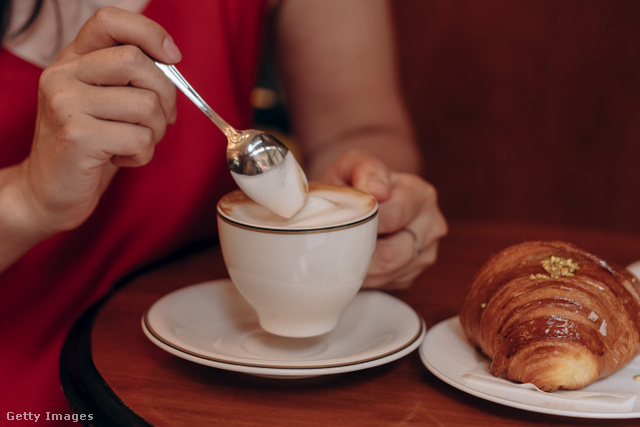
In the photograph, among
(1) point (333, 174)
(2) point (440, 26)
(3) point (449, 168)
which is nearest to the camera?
(1) point (333, 174)

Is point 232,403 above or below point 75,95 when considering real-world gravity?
below

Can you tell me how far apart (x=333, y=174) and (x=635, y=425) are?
1.65ft

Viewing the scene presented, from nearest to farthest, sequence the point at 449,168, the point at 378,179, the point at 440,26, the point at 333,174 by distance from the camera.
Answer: the point at 378,179, the point at 333,174, the point at 440,26, the point at 449,168

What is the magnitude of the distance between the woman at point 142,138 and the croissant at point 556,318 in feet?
0.67

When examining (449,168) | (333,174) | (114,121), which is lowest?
(449,168)

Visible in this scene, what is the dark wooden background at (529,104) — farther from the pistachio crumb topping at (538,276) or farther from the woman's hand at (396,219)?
the pistachio crumb topping at (538,276)

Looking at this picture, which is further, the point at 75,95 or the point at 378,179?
the point at 378,179

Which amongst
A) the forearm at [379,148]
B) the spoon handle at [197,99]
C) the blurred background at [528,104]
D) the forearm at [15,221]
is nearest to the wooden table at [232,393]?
the forearm at [15,221]

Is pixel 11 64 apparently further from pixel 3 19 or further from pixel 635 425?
pixel 635 425

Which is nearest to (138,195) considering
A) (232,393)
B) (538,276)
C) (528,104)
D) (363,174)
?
(363,174)

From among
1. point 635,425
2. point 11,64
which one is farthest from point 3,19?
point 635,425

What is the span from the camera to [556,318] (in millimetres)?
584

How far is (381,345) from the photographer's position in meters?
0.66

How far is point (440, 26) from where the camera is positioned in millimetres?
2150
